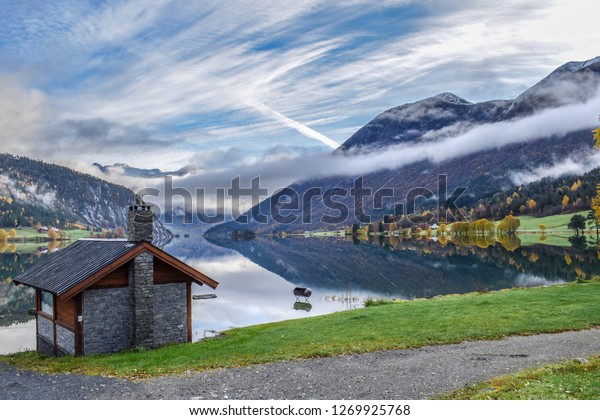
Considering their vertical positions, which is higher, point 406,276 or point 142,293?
point 142,293

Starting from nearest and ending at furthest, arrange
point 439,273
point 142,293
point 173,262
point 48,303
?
point 142,293, point 173,262, point 48,303, point 439,273

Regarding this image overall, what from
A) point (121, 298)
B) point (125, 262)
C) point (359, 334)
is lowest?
point (359, 334)

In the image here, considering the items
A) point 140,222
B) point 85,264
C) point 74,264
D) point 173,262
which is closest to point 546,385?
point 173,262

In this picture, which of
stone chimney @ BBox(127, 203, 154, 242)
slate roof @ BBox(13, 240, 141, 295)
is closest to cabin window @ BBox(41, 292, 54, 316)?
slate roof @ BBox(13, 240, 141, 295)

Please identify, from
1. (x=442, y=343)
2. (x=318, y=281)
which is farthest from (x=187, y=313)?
(x=318, y=281)

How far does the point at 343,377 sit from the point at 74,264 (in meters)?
20.1

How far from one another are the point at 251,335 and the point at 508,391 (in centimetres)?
2001

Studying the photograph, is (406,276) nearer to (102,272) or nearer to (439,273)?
(439,273)

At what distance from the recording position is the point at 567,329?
28906mm

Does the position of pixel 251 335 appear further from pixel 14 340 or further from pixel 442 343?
pixel 14 340

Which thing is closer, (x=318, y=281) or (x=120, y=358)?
(x=120, y=358)

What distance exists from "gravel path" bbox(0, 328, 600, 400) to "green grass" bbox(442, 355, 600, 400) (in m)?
1.22

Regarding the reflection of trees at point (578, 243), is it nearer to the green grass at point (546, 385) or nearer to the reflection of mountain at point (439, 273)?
the reflection of mountain at point (439, 273)

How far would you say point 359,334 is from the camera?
30469mm
